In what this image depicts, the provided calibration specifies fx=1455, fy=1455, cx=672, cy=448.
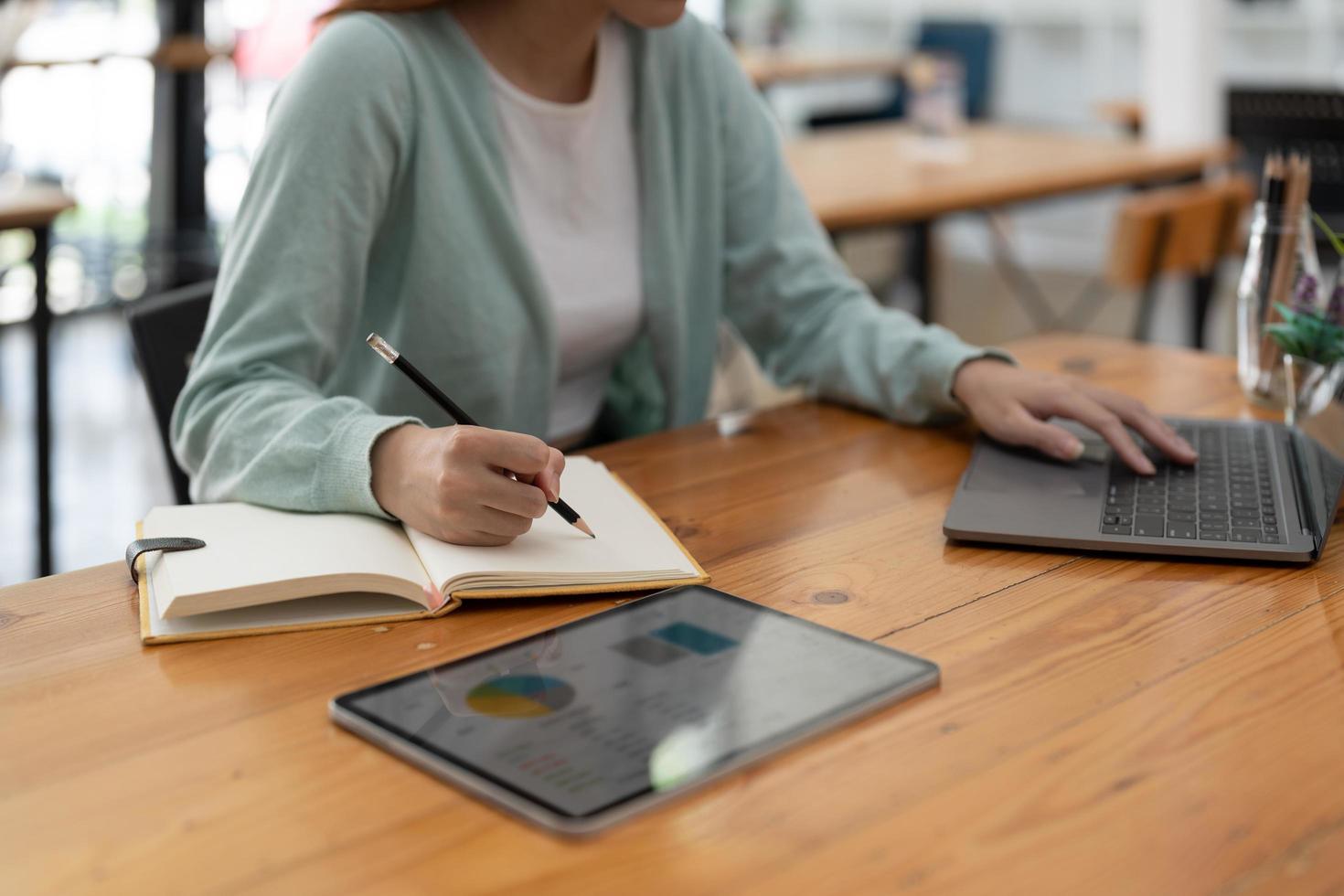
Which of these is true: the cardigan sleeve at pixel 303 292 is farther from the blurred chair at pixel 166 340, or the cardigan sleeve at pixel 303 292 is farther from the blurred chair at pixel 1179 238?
the blurred chair at pixel 1179 238

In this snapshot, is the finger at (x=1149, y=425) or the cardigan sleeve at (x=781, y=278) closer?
the finger at (x=1149, y=425)

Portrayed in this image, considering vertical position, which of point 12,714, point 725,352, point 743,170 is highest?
point 743,170

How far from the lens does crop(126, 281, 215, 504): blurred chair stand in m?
1.28

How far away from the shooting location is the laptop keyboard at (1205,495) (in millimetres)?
973

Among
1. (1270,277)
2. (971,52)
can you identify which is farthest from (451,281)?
(971,52)

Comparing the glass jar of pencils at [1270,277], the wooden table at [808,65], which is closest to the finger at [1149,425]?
the glass jar of pencils at [1270,277]

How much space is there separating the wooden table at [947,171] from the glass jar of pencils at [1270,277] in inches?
52.9

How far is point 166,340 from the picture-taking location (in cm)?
130

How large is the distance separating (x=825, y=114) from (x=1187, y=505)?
422 centimetres

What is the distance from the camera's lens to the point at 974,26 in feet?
22.0

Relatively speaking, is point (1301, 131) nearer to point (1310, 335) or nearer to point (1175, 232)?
point (1175, 232)

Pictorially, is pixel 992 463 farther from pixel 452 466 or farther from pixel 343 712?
pixel 343 712

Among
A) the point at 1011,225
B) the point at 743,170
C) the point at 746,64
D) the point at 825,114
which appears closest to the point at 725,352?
the point at 743,170

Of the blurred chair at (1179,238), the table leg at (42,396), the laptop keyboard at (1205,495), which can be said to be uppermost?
the laptop keyboard at (1205,495)
